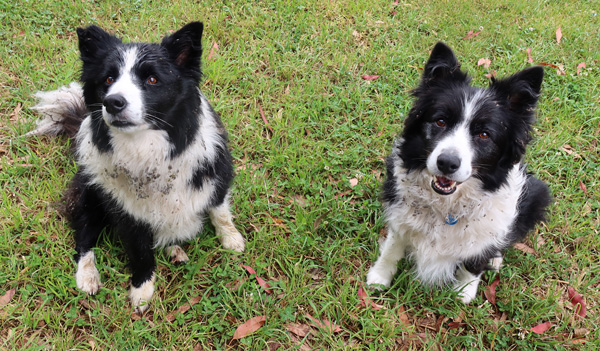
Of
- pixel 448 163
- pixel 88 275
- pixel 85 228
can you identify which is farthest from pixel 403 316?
pixel 85 228

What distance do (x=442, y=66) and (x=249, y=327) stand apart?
204 centimetres

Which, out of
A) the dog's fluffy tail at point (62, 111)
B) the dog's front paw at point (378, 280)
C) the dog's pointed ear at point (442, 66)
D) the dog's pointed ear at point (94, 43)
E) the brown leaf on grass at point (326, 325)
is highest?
the dog's pointed ear at point (442, 66)

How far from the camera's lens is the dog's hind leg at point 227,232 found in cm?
296

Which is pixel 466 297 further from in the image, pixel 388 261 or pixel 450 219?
pixel 450 219

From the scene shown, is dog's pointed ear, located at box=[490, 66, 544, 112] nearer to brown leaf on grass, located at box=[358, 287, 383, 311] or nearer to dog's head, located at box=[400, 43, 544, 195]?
dog's head, located at box=[400, 43, 544, 195]

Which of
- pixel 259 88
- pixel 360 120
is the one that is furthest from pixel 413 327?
pixel 259 88

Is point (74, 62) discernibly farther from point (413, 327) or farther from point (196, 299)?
point (413, 327)

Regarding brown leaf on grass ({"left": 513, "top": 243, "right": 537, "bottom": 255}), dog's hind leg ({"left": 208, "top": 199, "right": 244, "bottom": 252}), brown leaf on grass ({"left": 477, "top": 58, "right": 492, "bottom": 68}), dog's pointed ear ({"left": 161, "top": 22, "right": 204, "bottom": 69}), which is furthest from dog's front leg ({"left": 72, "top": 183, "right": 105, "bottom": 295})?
brown leaf on grass ({"left": 477, "top": 58, "right": 492, "bottom": 68})

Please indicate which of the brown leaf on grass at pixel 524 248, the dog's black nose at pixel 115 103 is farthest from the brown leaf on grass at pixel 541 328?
the dog's black nose at pixel 115 103

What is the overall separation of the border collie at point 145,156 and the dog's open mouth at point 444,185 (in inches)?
53.6

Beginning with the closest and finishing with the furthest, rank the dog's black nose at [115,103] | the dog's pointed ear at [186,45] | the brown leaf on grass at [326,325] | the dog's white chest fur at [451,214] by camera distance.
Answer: the dog's black nose at [115,103]
the dog's pointed ear at [186,45]
the dog's white chest fur at [451,214]
the brown leaf on grass at [326,325]

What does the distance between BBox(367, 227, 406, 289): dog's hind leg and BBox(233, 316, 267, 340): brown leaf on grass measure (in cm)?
82

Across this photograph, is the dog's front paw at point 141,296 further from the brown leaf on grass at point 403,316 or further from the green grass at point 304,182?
the brown leaf on grass at point 403,316

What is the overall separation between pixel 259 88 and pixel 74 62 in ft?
6.26
